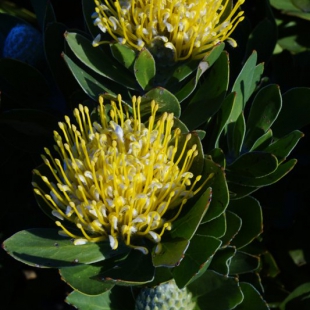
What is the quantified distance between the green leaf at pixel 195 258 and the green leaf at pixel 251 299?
26 centimetres

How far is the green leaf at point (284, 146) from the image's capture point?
4.48ft

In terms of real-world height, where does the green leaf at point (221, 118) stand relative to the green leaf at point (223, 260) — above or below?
above

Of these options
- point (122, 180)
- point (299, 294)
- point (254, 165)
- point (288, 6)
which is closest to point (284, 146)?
point (254, 165)

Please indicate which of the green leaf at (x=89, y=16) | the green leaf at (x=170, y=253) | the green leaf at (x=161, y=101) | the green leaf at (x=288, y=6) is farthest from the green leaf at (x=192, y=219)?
the green leaf at (x=288, y=6)

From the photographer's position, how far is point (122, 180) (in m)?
1.25

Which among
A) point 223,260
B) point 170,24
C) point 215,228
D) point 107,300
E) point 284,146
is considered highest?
point 170,24

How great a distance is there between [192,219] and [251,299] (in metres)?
0.35

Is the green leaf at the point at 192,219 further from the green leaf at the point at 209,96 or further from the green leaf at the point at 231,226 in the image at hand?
the green leaf at the point at 209,96

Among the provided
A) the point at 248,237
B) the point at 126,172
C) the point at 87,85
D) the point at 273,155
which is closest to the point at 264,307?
the point at 248,237

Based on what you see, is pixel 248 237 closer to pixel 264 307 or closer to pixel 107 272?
pixel 264 307

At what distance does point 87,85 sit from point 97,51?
90 mm

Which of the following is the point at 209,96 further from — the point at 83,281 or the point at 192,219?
the point at 83,281

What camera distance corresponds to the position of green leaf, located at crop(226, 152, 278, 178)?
1326 millimetres

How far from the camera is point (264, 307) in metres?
1.43
